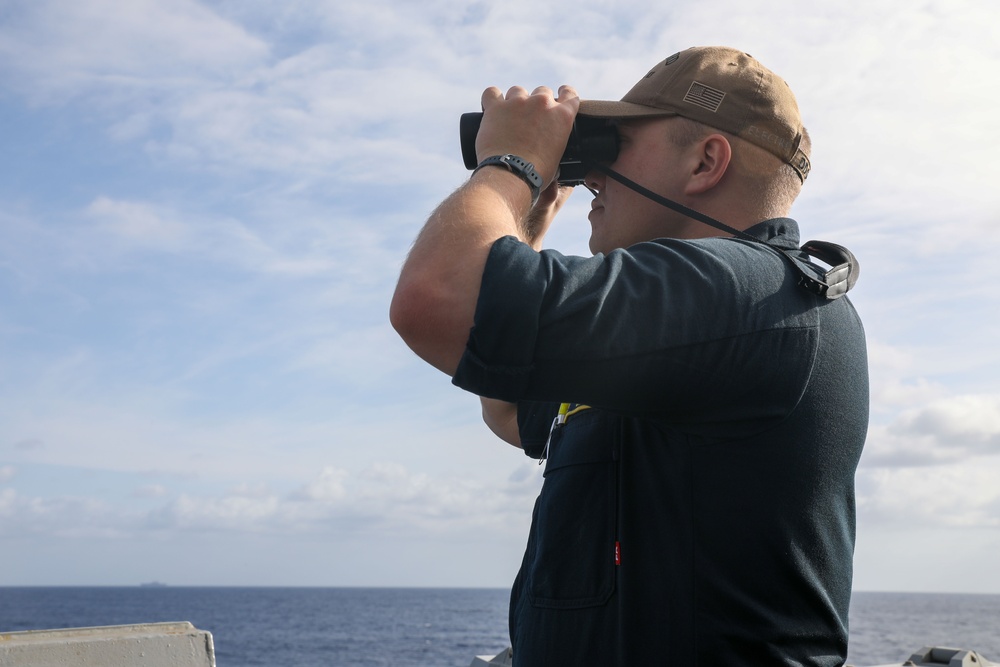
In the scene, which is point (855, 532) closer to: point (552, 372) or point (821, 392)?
point (821, 392)

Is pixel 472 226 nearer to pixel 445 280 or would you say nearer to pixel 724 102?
pixel 445 280

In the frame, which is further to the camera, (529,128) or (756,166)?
(756,166)

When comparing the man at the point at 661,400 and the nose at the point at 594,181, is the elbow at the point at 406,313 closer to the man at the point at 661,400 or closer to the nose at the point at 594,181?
the man at the point at 661,400

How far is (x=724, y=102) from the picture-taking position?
1.99 metres

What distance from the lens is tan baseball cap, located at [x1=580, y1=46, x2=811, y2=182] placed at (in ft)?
6.53

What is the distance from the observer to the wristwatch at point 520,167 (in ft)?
5.93

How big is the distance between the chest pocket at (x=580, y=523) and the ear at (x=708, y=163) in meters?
0.53

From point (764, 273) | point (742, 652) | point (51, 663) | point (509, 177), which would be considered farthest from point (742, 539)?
point (51, 663)

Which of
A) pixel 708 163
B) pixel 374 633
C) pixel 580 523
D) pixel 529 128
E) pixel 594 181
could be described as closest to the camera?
pixel 580 523

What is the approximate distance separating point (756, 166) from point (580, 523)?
85cm

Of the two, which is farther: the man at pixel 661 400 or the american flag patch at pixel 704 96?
the american flag patch at pixel 704 96

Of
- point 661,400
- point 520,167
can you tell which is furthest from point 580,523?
point 520,167

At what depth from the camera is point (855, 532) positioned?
1858 millimetres

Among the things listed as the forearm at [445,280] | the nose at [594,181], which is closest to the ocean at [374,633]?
the nose at [594,181]
